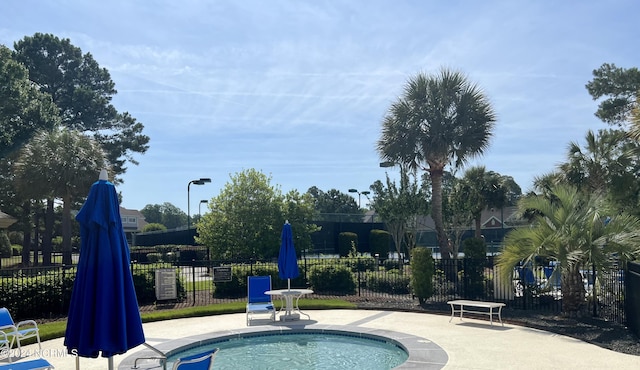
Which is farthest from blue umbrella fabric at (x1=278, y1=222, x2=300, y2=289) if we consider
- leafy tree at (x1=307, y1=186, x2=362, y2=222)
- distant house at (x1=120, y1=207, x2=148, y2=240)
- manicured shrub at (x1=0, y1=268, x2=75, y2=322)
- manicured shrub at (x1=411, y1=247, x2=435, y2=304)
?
leafy tree at (x1=307, y1=186, x2=362, y2=222)

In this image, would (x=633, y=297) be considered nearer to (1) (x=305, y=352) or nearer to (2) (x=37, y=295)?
(1) (x=305, y=352)

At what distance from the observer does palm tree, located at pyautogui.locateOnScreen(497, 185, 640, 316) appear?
10508mm

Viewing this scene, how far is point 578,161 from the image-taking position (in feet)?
67.6

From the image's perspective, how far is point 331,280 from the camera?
17.1 metres

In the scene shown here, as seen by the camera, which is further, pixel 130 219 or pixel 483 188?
pixel 130 219

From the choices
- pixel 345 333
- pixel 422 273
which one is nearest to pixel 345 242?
pixel 422 273

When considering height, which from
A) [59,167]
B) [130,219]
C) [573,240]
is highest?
[59,167]

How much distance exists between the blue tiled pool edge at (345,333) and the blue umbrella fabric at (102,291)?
2.88 m

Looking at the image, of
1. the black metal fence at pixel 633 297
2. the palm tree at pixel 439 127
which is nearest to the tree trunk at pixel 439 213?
the palm tree at pixel 439 127

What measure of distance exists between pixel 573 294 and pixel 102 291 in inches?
420

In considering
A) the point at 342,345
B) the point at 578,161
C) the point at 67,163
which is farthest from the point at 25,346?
the point at 578,161

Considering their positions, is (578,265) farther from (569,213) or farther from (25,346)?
(25,346)

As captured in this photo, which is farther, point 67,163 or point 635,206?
point 67,163

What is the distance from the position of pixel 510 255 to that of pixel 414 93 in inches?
452
